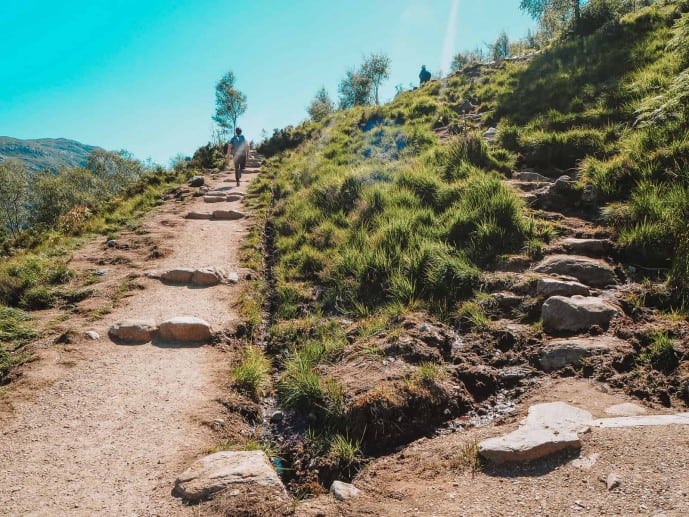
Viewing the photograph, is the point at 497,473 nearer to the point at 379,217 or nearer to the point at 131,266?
the point at 379,217

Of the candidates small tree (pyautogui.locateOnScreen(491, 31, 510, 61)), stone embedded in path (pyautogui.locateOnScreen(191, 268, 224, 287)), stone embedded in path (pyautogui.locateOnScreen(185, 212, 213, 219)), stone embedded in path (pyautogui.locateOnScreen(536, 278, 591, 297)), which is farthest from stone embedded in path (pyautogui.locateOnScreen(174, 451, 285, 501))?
small tree (pyautogui.locateOnScreen(491, 31, 510, 61))

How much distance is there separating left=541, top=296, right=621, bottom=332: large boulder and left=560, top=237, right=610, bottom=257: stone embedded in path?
1272 millimetres

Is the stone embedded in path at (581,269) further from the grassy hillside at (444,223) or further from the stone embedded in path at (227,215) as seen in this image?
the stone embedded in path at (227,215)

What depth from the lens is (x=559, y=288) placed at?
18.1ft

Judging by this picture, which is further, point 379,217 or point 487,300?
point 379,217

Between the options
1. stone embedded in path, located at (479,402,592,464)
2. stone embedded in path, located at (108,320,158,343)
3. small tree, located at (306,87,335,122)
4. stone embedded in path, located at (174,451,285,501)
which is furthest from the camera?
small tree, located at (306,87,335,122)

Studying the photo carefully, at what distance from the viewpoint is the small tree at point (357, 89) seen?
53062mm

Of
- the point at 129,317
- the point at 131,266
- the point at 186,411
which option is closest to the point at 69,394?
the point at 186,411

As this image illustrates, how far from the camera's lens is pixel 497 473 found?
330 centimetres

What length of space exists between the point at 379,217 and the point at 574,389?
17.9 ft

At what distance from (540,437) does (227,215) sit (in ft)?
37.5

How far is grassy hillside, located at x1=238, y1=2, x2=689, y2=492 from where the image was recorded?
189 inches

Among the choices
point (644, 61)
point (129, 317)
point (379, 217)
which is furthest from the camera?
point (644, 61)

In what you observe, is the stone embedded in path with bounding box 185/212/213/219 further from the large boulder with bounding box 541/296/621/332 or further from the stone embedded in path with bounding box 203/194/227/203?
the large boulder with bounding box 541/296/621/332
